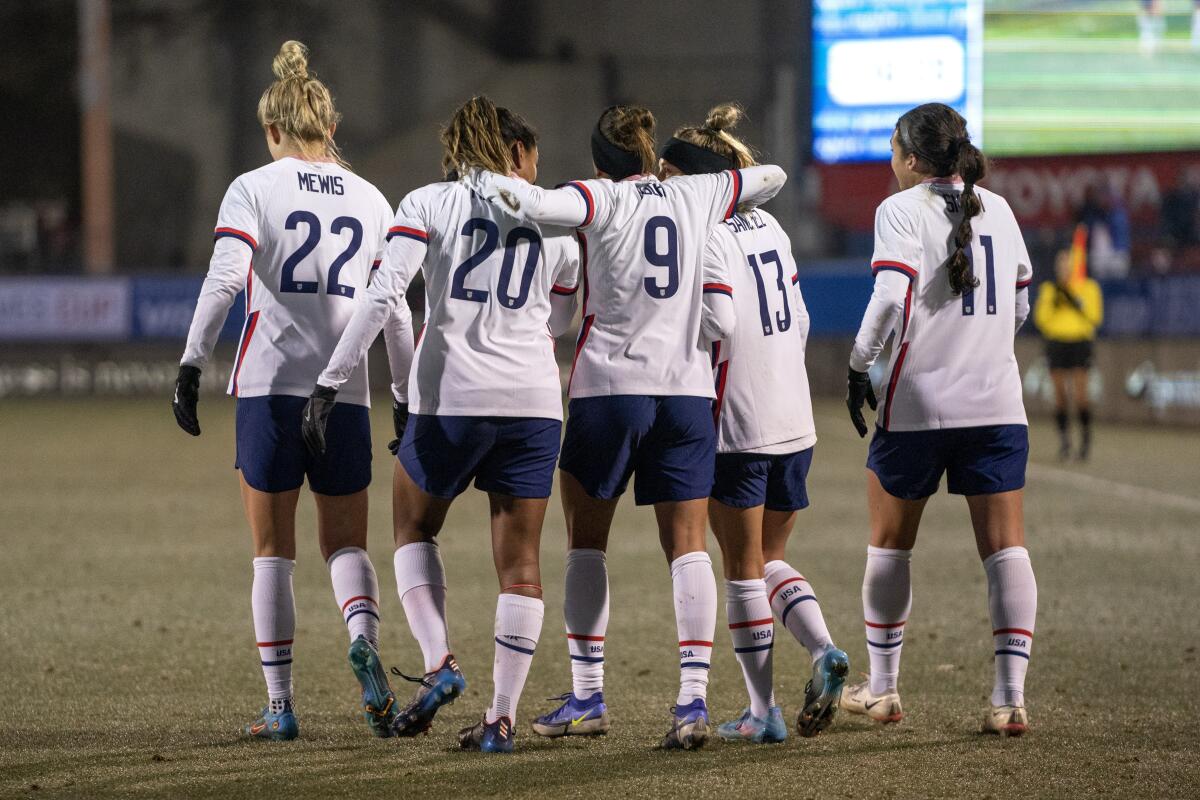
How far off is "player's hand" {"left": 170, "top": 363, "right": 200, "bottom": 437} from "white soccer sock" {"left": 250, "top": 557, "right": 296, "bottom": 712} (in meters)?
0.49

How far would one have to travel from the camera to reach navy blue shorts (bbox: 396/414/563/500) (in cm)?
474

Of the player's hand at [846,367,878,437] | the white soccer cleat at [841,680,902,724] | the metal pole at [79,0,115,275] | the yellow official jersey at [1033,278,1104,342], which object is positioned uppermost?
the metal pole at [79,0,115,275]

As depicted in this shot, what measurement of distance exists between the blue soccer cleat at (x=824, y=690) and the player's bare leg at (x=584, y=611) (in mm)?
649

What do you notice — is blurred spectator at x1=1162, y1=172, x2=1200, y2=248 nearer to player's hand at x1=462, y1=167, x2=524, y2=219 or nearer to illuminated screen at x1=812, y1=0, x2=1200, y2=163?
illuminated screen at x1=812, y1=0, x2=1200, y2=163

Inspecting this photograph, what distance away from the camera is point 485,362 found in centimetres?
474

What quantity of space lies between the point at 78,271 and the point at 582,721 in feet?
69.0

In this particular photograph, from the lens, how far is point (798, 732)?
5.09 meters

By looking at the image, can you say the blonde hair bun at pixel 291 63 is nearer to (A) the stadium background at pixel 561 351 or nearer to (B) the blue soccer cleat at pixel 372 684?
(B) the blue soccer cleat at pixel 372 684

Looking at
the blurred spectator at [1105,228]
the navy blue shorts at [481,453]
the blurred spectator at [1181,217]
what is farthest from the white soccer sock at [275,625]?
the blurred spectator at [1181,217]

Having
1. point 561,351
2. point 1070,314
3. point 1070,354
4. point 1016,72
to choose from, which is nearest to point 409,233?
point 1070,314

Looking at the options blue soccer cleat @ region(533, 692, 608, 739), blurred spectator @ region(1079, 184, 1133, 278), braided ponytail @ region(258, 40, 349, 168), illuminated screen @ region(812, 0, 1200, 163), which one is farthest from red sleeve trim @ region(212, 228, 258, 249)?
illuminated screen @ region(812, 0, 1200, 163)

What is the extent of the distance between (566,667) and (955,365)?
2075 mm

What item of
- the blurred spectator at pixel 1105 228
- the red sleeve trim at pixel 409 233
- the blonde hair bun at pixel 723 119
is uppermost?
the blurred spectator at pixel 1105 228

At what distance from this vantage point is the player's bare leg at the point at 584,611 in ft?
16.1
